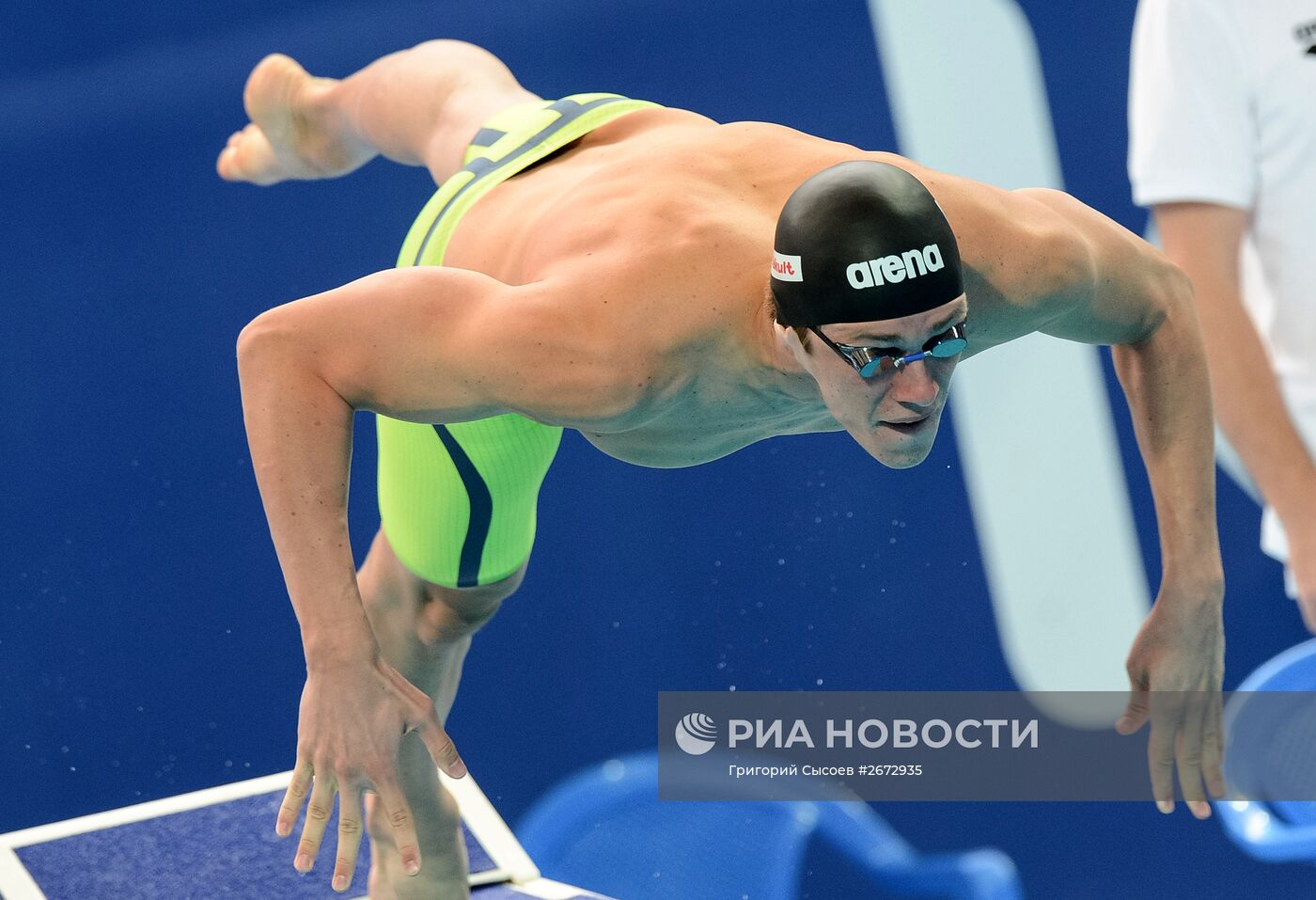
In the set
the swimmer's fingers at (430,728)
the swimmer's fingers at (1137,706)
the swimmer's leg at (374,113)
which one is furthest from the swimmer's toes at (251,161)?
the swimmer's fingers at (1137,706)

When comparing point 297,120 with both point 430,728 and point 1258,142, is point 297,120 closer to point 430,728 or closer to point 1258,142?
point 430,728

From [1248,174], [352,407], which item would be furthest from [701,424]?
[1248,174]

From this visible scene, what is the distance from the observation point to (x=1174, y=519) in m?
1.77

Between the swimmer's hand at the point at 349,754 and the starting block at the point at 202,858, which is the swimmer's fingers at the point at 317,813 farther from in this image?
the starting block at the point at 202,858

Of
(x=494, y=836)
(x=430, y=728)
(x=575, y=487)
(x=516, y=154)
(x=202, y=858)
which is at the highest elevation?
(x=516, y=154)

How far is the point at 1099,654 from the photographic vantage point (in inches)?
125

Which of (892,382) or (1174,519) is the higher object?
(892,382)

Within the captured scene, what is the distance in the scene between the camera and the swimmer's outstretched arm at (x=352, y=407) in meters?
1.46

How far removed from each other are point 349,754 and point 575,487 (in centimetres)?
163

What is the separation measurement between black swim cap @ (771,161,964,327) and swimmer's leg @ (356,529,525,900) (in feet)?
2.82

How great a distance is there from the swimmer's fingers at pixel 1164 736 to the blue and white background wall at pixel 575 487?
1384 millimetres

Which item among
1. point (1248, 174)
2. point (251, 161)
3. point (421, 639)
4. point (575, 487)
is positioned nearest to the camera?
point (421, 639)

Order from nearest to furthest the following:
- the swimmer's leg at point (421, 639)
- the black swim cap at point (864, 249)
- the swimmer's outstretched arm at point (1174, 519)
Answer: the black swim cap at point (864, 249)
the swimmer's outstretched arm at point (1174, 519)
the swimmer's leg at point (421, 639)

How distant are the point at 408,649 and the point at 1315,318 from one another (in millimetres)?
1471
